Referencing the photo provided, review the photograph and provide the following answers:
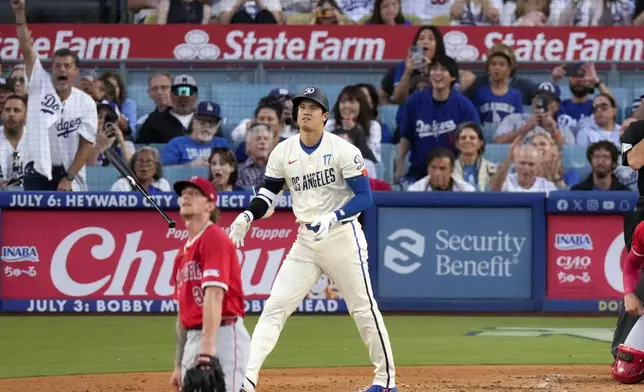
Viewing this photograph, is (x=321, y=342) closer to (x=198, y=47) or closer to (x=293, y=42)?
(x=293, y=42)

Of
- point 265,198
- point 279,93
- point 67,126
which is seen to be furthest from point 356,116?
point 265,198

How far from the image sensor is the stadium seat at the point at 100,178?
12.2m

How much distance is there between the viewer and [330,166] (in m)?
6.94

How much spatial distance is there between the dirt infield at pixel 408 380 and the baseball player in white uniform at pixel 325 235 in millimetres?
565

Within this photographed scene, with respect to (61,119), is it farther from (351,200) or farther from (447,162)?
(351,200)

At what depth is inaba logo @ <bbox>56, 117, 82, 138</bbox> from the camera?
1179 cm

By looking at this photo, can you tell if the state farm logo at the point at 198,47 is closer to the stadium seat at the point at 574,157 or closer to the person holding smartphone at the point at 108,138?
the person holding smartphone at the point at 108,138

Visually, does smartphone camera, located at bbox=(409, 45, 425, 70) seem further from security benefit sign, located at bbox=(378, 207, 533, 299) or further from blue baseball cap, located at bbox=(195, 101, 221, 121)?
blue baseball cap, located at bbox=(195, 101, 221, 121)

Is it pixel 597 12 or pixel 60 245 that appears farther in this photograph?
pixel 597 12

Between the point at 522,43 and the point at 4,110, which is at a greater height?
the point at 522,43

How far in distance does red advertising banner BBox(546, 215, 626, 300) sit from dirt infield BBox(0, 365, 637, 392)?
3533mm

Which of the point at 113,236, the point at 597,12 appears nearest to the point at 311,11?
the point at 597,12

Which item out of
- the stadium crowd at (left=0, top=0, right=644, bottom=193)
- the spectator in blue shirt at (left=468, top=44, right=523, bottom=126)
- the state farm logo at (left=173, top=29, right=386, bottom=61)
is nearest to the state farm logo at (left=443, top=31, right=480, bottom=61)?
the stadium crowd at (left=0, top=0, right=644, bottom=193)

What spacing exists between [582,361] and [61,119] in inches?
230
